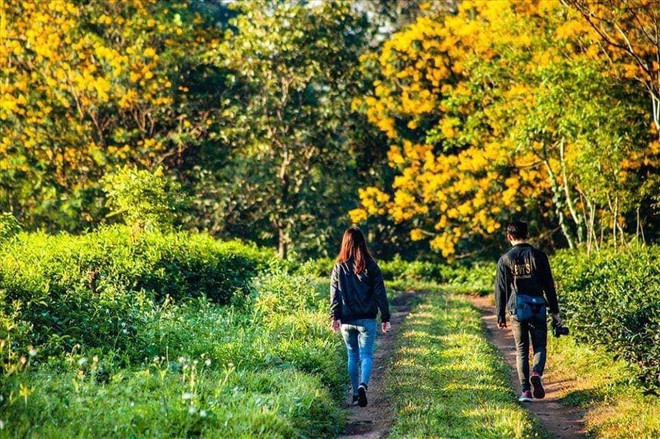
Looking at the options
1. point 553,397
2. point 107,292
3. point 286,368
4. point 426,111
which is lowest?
point 553,397

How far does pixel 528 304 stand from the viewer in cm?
986

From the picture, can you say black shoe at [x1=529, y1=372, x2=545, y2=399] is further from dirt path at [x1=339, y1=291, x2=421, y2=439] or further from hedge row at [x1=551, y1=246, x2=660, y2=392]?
dirt path at [x1=339, y1=291, x2=421, y2=439]

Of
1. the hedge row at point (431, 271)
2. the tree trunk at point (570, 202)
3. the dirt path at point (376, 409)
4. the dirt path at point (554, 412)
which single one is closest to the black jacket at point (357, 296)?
the dirt path at point (376, 409)

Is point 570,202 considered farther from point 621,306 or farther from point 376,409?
point 376,409

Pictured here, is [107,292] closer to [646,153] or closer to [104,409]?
[104,409]

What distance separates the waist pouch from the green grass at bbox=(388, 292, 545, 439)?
82 cm

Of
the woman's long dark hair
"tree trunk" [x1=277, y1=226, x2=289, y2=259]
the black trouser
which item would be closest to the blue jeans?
the woman's long dark hair

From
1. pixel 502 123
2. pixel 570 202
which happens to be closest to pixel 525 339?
pixel 570 202

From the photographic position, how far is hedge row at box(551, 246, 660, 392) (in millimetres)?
10000

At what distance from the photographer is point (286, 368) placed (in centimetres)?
988

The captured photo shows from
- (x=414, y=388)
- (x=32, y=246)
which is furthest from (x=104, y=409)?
(x=32, y=246)

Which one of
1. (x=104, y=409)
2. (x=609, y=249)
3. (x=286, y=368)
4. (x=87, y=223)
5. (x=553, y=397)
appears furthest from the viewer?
(x=87, y=223)

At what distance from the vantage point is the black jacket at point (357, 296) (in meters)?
9.79

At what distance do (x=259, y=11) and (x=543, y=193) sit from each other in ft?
29.5
